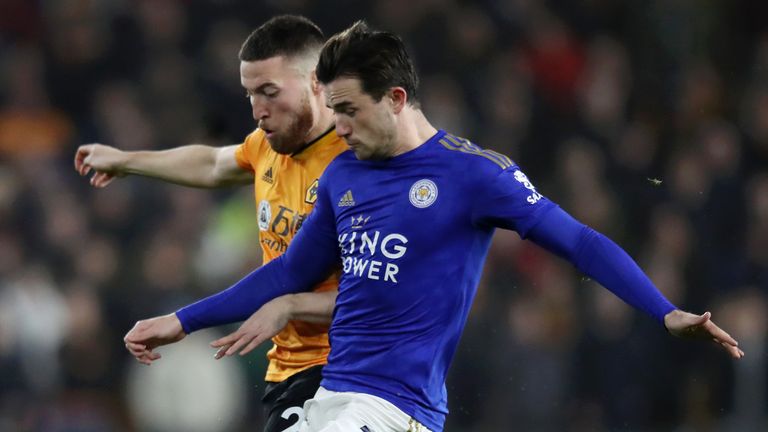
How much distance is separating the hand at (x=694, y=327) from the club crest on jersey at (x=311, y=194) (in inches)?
59.1

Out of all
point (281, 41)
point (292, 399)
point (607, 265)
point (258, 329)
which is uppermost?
point (281, 41)

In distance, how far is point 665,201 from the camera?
9.85 m

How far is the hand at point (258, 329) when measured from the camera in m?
4.49

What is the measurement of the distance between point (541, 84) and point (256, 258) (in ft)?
11.3

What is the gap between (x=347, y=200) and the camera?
15.0 ft

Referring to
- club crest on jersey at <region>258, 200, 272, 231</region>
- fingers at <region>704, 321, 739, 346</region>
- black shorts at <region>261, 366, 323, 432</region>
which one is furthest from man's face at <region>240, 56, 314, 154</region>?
fingers at <region>704, 321, 739, 346</region>

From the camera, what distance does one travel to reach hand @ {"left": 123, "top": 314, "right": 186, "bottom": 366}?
15.2 ft

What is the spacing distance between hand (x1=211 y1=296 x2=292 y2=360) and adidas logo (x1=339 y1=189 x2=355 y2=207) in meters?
0.42

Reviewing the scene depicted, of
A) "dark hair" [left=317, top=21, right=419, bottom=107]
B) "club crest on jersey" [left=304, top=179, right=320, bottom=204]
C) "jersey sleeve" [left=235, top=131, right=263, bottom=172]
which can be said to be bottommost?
"club crest on jersey" [left=304, top=179, right=320, bottom=204]

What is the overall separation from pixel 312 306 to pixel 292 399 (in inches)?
17.5

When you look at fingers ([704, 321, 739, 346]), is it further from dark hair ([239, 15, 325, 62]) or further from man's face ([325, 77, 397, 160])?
dark hair ([239, 15, 325, 62])

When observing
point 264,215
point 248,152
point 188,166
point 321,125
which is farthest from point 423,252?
point 188,166

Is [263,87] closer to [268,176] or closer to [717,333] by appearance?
A: [268,176]

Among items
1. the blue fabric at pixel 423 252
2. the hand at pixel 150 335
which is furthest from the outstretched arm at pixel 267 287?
the blue fabric at pixel 423 252
